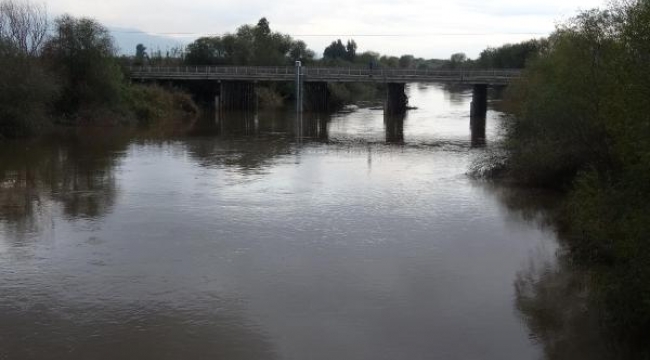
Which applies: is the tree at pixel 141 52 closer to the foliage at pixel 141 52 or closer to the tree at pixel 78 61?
the foliage at pixel 141 52

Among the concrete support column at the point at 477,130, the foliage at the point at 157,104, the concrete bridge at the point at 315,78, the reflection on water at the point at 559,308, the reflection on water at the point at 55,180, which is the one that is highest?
the concrete bridge at the point at 315,78

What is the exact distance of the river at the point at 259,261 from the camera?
11.9 m

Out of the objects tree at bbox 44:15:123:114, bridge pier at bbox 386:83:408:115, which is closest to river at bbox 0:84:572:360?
tree at bbox 44:15:123:114

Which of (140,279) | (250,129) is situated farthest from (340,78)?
(140,279)

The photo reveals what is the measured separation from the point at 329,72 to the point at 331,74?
0.71 metres

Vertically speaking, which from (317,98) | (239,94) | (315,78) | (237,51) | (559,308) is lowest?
(559,308)

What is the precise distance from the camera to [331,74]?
214ft

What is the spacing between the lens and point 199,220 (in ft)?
65.1

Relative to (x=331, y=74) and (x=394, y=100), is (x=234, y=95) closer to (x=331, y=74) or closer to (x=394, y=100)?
(x=331, y=74)

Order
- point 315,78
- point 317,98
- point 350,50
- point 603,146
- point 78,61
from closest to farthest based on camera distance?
1. point 603,146
2. point 78,61
3. point 315,78
4. point 317,98
5. point 350,50

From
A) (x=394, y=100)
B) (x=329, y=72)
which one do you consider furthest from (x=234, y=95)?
(x=394, y=100)

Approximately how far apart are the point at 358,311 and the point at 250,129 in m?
38.7

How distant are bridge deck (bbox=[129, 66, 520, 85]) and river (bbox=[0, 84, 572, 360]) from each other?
30.2 meters

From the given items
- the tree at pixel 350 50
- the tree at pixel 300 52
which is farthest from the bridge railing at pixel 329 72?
the tree at pixel 350 50
